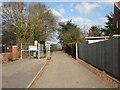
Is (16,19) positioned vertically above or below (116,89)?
above

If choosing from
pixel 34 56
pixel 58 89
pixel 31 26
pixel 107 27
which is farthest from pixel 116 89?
pixel 107 27

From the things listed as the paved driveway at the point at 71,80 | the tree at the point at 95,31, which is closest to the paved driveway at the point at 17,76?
the paved driveway at the point at 71,80

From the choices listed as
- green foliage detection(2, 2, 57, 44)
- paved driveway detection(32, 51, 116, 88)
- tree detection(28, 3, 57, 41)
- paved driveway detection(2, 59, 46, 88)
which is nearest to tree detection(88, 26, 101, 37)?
tree detection(28, 3, 57, 41)

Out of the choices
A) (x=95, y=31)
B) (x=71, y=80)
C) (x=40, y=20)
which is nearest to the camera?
(x=71, y=80)

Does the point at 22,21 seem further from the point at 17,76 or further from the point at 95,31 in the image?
the point at 95,31

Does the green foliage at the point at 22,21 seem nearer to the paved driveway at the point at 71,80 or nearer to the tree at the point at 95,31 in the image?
the paved driveway at the point at 71,80

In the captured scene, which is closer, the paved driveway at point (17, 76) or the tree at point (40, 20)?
the paved driveway at point (17, 76)

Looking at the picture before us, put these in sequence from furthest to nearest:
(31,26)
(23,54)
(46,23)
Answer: (46,23) → (31,26) → (23,54)

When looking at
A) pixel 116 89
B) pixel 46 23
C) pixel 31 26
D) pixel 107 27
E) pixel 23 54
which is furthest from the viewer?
pixel 107 27

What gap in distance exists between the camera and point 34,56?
3011 centimetres

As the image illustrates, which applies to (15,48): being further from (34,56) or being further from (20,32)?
(20,32)

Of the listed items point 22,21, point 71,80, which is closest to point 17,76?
point 71,80

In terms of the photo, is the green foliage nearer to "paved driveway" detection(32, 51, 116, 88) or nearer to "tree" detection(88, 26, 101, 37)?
"paved driveway" detection(32, 51, 116, 88)

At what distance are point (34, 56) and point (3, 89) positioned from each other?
2234 centimetres
